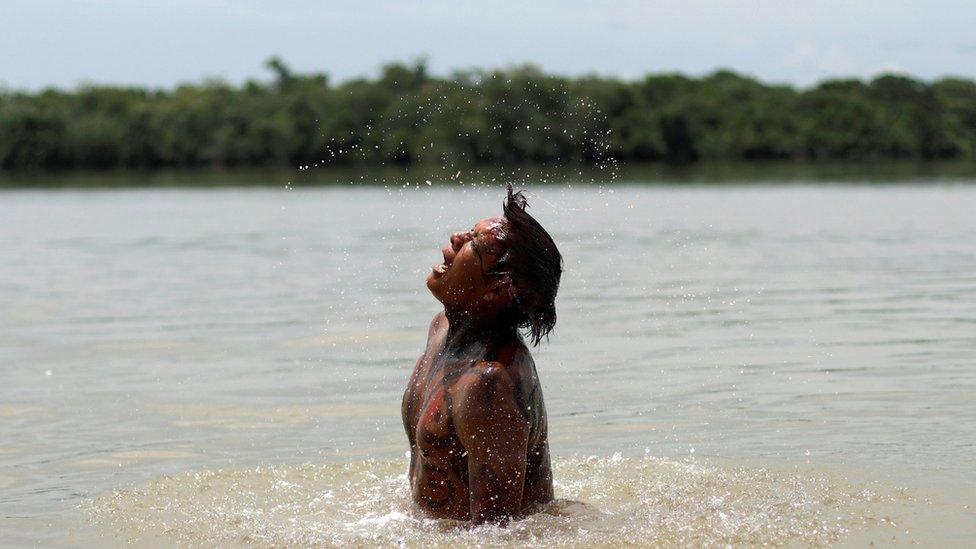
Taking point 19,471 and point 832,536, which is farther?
point 19,471

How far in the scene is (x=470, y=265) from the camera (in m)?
→ 6.08

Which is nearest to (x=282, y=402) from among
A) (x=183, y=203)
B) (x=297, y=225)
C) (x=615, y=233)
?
(x=615, y=233)

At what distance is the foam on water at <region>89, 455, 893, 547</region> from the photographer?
6613mm

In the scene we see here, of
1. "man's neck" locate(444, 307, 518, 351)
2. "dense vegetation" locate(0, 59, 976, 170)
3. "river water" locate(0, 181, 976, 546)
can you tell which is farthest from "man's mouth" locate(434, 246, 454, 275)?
"dense vegetation" locate(0, 59, 976, 170)

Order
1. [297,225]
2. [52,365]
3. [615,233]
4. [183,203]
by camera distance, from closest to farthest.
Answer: [52,365] < [615,233] < [297,225] < [183,203]

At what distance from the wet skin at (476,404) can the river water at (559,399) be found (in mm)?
174

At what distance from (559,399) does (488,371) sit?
4661 millimetres

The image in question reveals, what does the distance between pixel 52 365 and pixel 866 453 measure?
25.0 feet

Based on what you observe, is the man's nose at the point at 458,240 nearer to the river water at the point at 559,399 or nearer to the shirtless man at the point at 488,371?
the shirtless man at the point at 488,371

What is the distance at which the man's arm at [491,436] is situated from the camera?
5.88 m

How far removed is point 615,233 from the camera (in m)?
29.9

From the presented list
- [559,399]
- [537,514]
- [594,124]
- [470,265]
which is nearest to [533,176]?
[594,124]

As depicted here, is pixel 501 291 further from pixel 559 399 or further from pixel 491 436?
pixel 559 399

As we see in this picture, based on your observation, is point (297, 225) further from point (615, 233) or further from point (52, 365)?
point (52, 365)
